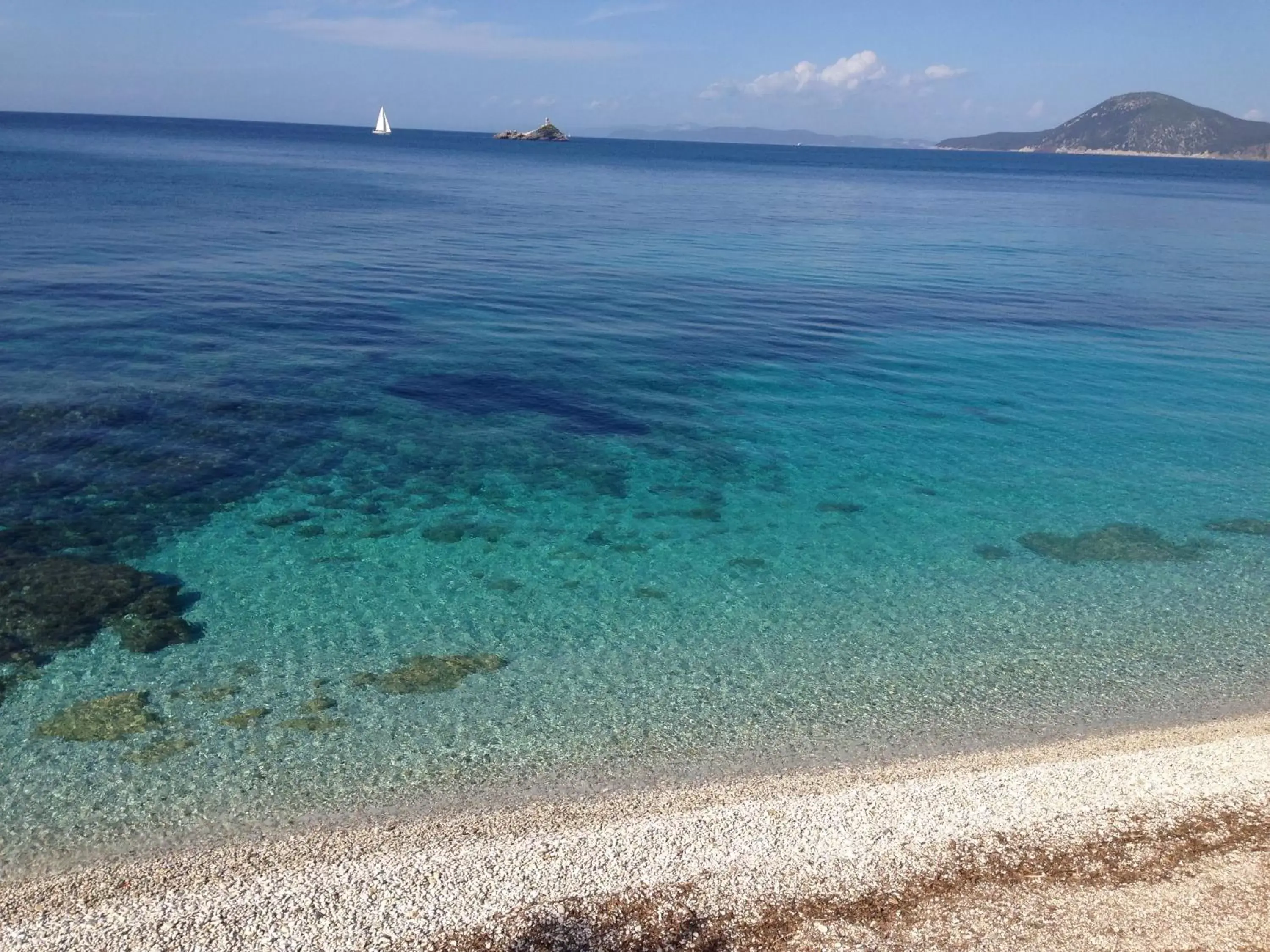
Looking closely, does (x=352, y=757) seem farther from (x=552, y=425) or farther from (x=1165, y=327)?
(x=1165, y=327)

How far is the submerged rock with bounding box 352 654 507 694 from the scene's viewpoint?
41.2 ft

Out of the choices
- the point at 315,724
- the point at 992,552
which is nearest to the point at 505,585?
the point at 315,724

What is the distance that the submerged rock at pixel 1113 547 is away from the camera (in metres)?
17.3

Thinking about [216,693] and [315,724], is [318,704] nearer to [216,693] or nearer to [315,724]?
[315,724]

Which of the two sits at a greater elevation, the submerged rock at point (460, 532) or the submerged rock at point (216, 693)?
the submerged rock at point (460, 532)

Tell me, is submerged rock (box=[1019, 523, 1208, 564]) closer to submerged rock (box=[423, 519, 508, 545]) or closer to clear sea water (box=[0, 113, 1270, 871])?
clear sea water (box=[0, 113, 1270, 871])

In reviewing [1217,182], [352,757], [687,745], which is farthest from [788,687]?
[1217,182]

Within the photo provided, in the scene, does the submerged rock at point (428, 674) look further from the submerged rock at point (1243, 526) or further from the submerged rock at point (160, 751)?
the submerged rock at point (1243, 526)

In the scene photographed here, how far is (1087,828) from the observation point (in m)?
9.84

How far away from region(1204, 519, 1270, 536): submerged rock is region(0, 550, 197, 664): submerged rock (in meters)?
18.4

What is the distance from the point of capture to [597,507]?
61.5 feet

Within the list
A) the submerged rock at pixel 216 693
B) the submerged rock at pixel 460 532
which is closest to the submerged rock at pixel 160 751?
the submerged rock at pixel 216 693

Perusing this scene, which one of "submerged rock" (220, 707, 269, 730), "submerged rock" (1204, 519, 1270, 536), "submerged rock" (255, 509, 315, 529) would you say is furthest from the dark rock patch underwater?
"submerged rock" (220, 707, 269, 730)

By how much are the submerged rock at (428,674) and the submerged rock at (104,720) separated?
2505mm
